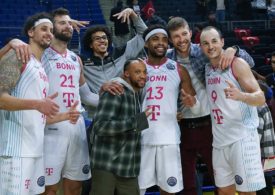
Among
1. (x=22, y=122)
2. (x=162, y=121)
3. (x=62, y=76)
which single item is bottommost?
(x=162, y=121)

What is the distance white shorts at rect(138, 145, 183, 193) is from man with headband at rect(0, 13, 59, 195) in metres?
1.05

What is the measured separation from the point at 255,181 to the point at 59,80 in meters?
2.17

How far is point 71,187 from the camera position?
504 cm

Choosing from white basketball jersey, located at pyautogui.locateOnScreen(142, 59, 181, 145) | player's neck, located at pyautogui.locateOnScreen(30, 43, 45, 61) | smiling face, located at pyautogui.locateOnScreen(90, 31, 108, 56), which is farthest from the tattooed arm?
smiling face, located at pyautogui.locateOnScreen(90, 31, 108, 56)

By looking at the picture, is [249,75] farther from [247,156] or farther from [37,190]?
[37,190]

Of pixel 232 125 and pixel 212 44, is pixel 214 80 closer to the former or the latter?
pixel 212 44

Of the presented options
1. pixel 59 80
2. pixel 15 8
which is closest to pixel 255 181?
pixel 59 80

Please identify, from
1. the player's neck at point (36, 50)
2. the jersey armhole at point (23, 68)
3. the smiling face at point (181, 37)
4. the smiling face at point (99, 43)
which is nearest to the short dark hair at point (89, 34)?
the smiling face at point (99, 43)

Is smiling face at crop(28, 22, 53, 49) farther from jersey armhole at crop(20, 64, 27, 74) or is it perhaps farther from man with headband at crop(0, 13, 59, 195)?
jersey armhole at crop(20, 64, 27, 74)

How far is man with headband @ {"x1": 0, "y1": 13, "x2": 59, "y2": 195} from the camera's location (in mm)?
4137

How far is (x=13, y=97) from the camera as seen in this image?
13.6 ft

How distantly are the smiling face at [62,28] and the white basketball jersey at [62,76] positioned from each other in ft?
0.55

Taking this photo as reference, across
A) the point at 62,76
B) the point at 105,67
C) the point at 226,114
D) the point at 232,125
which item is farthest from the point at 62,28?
the point at 232,125

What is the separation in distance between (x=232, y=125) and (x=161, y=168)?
83cm
